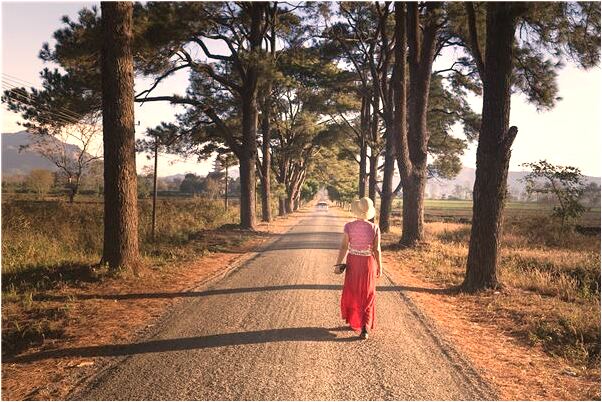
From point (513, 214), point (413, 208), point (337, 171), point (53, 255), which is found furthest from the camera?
point (337, 171)

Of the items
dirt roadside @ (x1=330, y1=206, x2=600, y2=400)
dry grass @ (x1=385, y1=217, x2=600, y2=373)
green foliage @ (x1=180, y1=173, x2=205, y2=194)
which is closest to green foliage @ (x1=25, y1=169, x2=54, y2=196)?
dry grass @ (x1=385, y1=217, x2=600, y2=373)

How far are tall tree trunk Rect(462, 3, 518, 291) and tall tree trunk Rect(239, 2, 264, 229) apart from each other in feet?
40.7

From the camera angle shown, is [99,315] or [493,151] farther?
[493,151]

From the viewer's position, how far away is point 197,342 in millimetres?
5047

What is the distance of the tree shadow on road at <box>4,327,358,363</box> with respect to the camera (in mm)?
4727

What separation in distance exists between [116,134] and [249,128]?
1137 centimetres

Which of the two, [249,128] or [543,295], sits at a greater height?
[249,128]

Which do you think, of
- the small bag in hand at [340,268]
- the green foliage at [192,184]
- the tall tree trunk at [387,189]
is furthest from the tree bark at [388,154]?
the green foliage at [192,184]

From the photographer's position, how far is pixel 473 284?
8.41 m

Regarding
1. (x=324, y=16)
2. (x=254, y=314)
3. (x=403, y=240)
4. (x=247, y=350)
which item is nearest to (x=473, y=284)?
(x=254, y=314)

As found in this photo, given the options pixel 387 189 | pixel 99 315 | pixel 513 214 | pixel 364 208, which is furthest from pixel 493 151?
pixel 513 214

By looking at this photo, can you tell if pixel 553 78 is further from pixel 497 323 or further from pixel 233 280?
pixel 233 280

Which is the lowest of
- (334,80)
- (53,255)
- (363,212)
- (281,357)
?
(281,357)

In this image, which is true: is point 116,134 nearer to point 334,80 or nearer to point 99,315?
point 99,315
